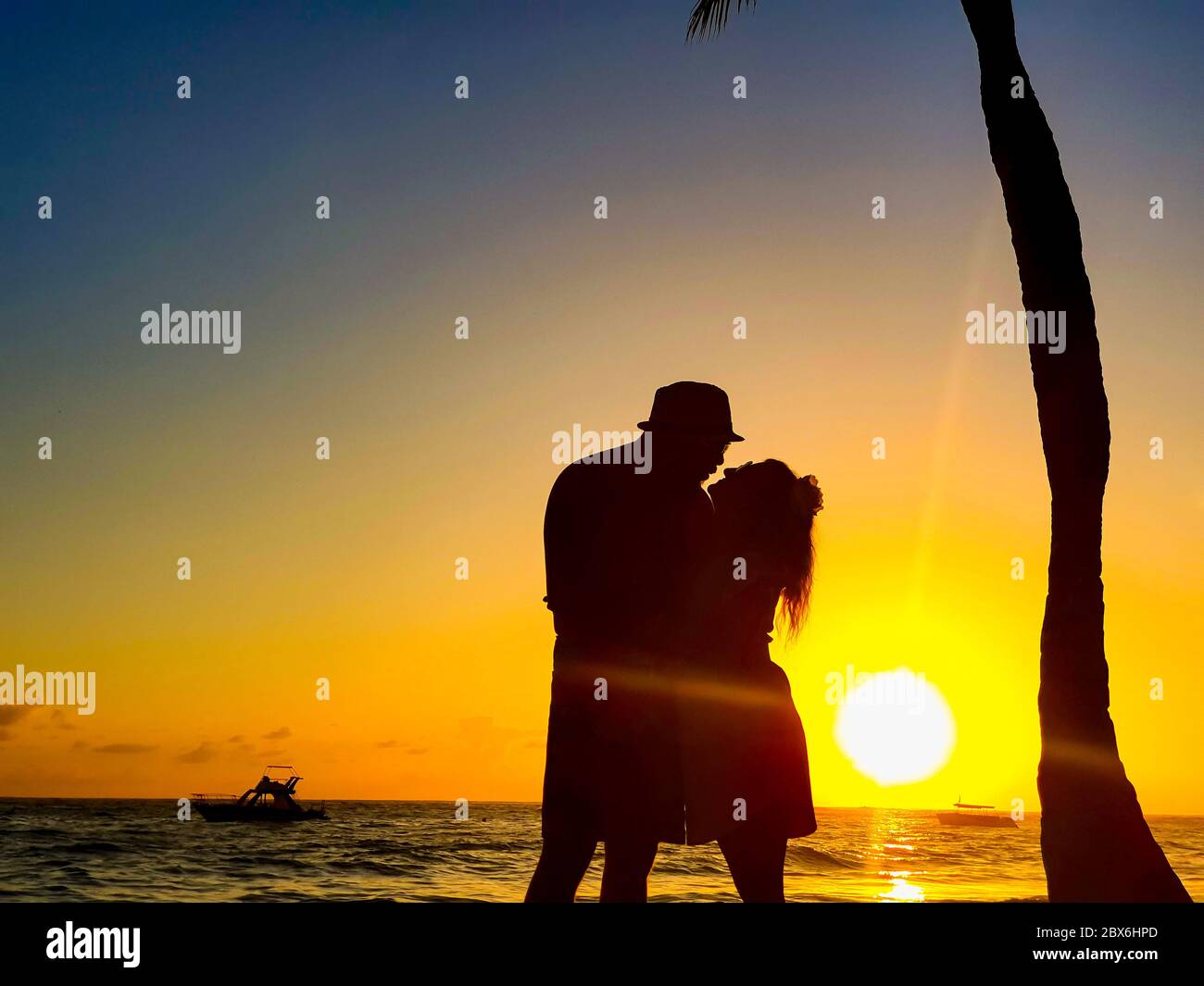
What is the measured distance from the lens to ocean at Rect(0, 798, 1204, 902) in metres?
24.2

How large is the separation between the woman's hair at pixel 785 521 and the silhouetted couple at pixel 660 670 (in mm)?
31

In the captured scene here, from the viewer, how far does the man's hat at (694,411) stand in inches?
133

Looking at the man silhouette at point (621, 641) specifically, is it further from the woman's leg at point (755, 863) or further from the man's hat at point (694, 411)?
the woman's leg at point (755, 863)

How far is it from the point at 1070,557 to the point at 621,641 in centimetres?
394

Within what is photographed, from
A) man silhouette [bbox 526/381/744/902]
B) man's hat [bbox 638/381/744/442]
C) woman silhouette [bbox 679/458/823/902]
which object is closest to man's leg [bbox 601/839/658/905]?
man silhouette [bbox 526/381/744/902]

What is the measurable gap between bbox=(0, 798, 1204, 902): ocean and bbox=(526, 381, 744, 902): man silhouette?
35.6ft

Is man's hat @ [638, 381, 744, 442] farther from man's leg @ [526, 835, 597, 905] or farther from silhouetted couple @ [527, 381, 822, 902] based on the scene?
man's leg @ [526, 835, 597, 905]

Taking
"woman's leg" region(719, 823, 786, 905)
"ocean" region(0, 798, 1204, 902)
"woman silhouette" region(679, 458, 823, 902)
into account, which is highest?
"woman silhouette" region(679, 458, 823, 902)

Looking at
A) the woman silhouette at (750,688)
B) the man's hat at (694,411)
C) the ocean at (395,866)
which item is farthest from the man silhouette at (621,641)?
the ocean at (395,866)

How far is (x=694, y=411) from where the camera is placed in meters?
3.39
